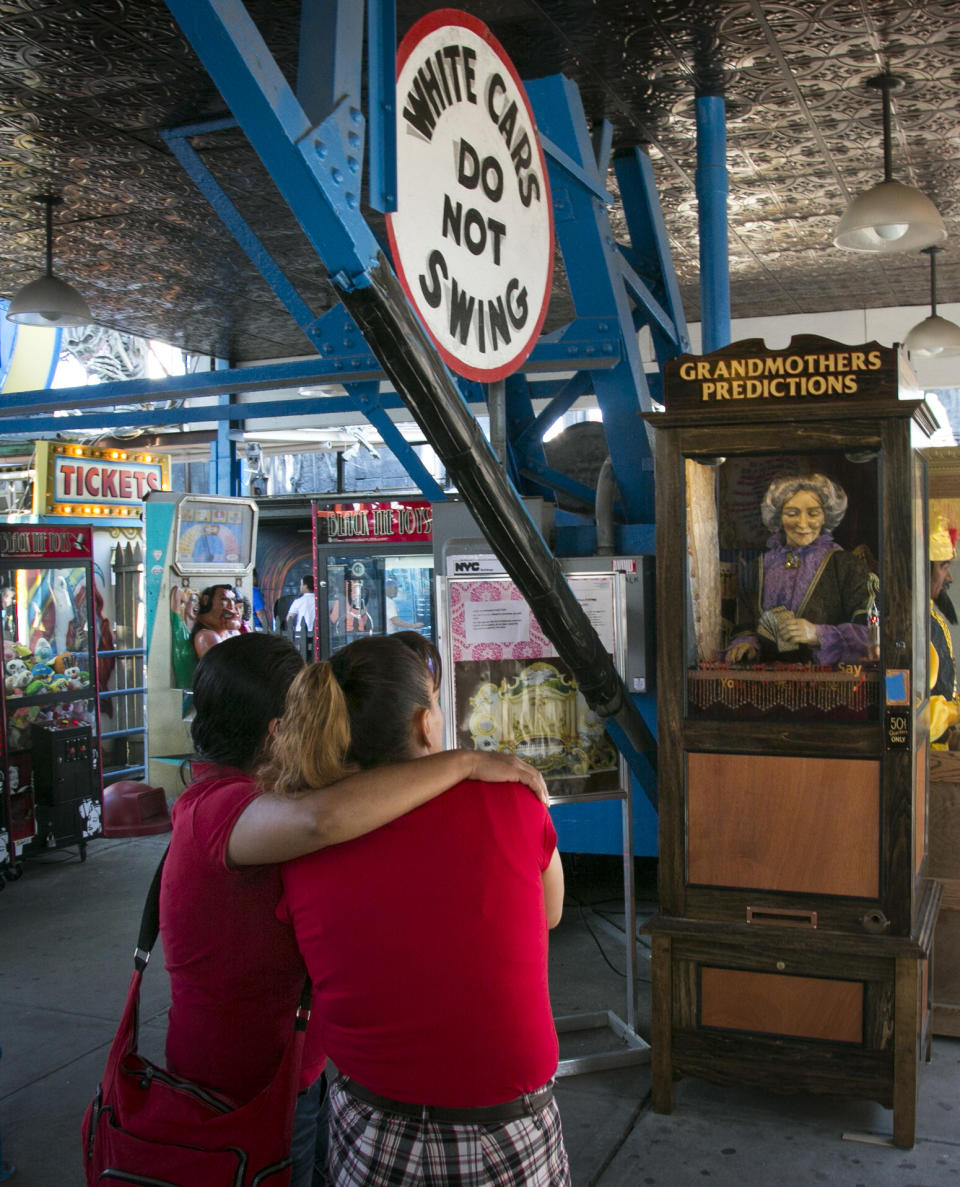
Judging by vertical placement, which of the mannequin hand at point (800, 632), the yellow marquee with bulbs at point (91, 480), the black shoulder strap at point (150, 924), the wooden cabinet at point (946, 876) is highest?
the yellow marquee with bulbs at point (91, 480)

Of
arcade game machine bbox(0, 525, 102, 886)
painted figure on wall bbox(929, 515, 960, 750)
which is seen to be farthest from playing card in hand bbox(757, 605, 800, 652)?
arcade game machine bbox(0, 525, 102, 886)

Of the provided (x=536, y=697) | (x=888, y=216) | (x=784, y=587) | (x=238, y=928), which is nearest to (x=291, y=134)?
(x=238, y=928)

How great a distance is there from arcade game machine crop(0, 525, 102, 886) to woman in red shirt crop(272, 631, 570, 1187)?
18.3 feet

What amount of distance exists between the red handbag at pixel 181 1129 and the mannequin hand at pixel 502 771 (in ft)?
1.84

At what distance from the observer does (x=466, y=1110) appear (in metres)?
1.61

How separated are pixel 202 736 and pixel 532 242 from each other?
1.31 metres

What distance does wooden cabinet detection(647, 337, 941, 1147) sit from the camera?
3.23 meters

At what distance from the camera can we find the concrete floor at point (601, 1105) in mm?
3174

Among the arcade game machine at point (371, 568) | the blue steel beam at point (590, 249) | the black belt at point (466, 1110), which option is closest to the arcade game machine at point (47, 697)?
the arcade game machine at point (371, 568)

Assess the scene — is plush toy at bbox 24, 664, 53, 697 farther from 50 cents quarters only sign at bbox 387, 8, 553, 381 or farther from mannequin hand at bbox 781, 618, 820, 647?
50 cents quarters only sign at bbox 387, 8, 553, 381

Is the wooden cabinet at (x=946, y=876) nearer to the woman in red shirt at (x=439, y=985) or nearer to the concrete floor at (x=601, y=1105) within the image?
the concrete floor at (x=601, y=1105)

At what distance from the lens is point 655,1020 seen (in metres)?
3.49

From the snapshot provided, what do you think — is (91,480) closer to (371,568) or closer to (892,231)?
(371,568)

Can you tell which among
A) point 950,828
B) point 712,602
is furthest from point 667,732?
point 950,828
